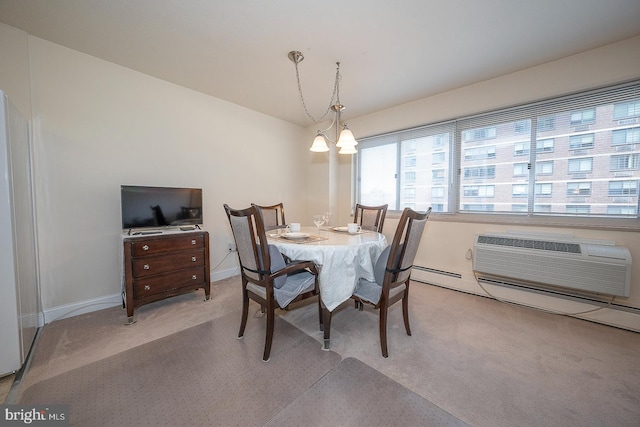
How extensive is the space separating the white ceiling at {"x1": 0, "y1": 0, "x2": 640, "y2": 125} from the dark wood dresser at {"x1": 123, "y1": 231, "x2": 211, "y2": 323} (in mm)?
1777

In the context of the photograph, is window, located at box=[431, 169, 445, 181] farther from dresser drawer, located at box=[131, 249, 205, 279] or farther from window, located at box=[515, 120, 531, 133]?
dresser drawer, located at box=[131, 249, 205, 279]

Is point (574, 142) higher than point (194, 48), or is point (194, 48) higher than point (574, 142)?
point (194, 48)

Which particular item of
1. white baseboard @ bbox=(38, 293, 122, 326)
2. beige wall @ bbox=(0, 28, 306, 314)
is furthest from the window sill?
white baseboard @ bbox=(38, 293, 122, 326)

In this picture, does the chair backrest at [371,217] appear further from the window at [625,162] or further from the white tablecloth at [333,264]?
the window at [625,162]

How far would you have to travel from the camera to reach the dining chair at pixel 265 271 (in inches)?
63.9

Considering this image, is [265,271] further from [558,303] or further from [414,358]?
[558,303]

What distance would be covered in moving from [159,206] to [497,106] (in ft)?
12.9

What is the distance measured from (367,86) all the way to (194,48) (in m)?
1.89

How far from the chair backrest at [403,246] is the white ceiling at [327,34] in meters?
1.53

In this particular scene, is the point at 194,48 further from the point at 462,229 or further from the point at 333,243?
the point at 462,229

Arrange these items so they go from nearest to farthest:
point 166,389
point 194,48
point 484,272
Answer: point 166,389 < point 194,48 < point 484,272

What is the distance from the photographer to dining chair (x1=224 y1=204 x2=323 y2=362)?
1.62m

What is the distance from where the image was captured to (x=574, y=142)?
234 centimetres

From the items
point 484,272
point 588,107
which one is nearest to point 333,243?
point 484,272
